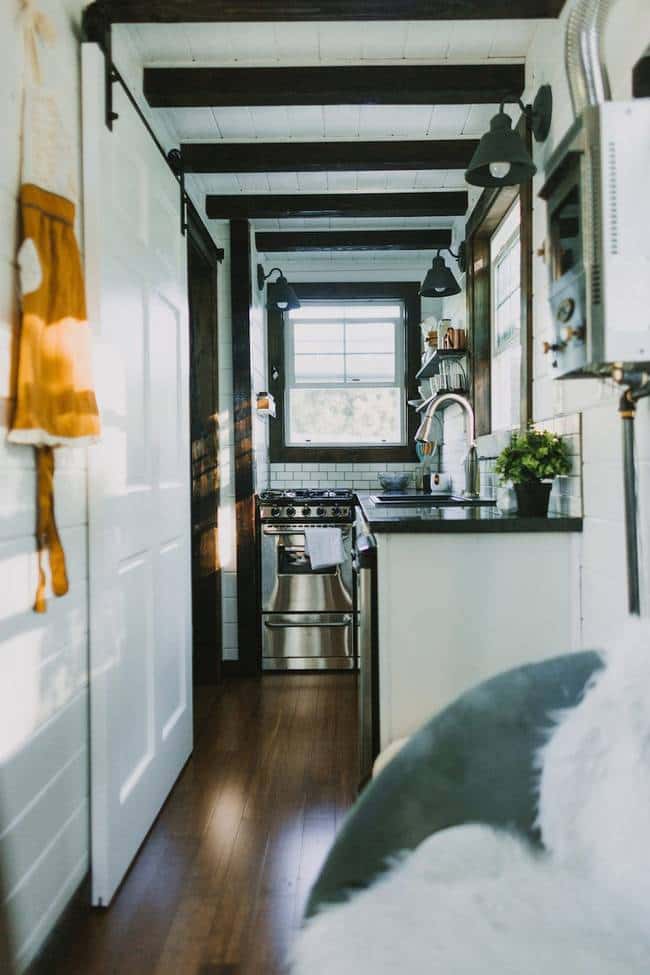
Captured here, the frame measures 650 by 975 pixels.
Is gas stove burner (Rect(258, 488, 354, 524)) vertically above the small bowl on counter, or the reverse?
the small bowl on counter

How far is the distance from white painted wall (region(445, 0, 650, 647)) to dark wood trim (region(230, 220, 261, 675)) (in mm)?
2084

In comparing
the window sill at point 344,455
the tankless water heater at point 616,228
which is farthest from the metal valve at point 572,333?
the window sill at point 344,455

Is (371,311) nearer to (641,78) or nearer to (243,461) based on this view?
(243,461)

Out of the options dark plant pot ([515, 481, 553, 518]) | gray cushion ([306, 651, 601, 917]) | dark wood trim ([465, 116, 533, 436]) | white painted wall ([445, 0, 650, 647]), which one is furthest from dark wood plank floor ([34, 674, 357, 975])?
dark wood trim ([465, 116, 533, 436])

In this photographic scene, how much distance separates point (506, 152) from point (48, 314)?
150 centimetres

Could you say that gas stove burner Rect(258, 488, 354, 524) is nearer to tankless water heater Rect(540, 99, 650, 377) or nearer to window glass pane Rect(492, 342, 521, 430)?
window glass pane Rect(492, 342, 521, 430)

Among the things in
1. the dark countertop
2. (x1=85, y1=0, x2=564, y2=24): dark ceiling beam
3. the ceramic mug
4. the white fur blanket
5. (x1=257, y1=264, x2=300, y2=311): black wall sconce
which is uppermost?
(x1=85, y1=0, x2=564, y2=24): dark ceiling beam

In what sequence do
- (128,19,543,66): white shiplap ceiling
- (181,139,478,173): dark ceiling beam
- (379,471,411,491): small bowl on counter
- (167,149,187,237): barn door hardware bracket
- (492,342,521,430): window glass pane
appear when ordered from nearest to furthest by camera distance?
(128,19,543,66): white shiplap ceiling → (167,149,187,237): barn door hardware bracket → (492,342,521,430): window glass pane → (181,139,478,173): dark ceiling beam → (379,471,411,491): small bowl on counter

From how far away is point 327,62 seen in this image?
2693mm

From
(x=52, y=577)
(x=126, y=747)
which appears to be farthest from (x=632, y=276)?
(x=126, y=747)

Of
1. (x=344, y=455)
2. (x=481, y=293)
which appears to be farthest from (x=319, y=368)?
(x=481, y=293)

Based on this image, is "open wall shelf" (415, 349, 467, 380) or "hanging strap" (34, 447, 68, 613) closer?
"hanging strap" (34, 447, 68, 613)

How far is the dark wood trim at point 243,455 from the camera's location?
13.7ft

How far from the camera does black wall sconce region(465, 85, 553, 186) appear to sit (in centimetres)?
222
